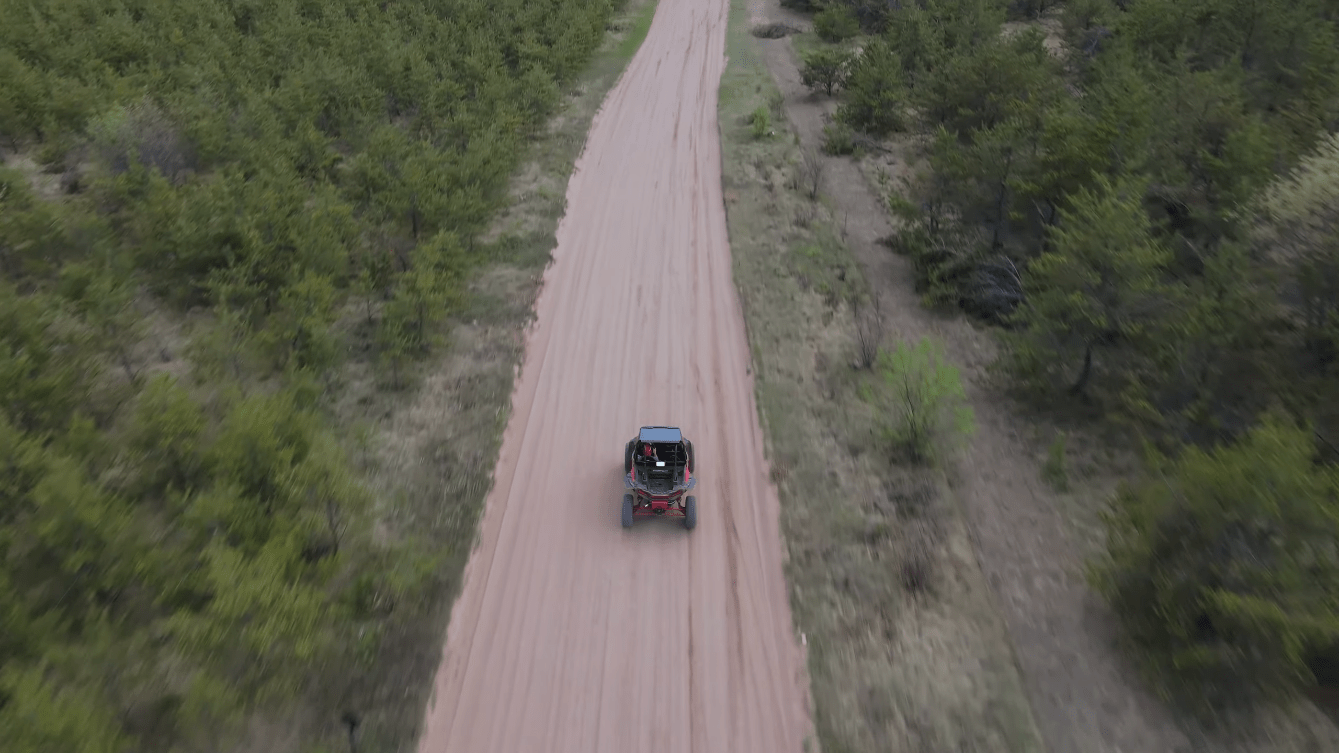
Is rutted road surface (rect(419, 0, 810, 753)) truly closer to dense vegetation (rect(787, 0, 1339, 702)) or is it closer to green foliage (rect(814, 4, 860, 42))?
dense vegetation (rect(787, 0, 1339, 702))

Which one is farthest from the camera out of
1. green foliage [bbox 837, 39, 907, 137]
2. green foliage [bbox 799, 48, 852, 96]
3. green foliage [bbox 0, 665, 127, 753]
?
green foliage [bbox 799, 48, 852, 96]

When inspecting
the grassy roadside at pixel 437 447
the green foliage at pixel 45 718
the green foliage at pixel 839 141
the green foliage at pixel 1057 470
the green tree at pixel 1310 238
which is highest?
the green tree at pixel 1310 238

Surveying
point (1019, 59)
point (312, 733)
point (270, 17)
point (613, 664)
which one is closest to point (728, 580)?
point (613, 664)

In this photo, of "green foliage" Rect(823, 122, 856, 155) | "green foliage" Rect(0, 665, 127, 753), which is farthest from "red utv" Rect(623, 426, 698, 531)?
"green foliage" Rect(823, 122, 856, 155)

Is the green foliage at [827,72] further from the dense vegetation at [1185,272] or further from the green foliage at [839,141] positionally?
the green foliage at [839,141]

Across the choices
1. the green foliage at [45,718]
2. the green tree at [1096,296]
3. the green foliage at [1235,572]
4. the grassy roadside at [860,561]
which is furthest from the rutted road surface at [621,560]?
the green tree at [1096,296]

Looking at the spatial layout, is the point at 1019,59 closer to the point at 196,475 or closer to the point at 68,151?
the point at 196,475
